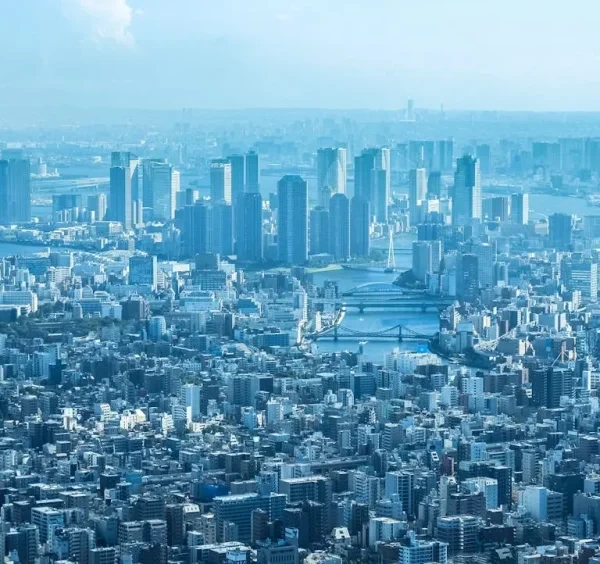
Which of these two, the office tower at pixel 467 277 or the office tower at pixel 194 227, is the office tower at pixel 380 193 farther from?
the office tower at pixel 467 277

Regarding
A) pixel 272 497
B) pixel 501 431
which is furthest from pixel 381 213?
pixel 272 497

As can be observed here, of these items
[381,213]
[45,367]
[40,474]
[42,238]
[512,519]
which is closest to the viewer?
[512,519]

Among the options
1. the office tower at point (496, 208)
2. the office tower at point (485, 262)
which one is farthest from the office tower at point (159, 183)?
the office tower at point (485, 262)

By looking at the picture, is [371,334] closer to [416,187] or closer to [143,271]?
[143,271]

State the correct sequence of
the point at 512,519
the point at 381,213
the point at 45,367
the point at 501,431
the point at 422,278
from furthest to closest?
the point at 381,213
the point at 422,278
the point at 45,367
the point at 501,431
the point at 512,519

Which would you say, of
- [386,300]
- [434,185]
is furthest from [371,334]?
[434,185]

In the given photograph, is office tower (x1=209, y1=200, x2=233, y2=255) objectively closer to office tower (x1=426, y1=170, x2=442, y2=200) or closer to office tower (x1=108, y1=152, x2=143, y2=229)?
office tower (x1=108, y1=152, x2=143, y2=229)

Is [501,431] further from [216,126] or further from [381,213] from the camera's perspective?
[381,213]

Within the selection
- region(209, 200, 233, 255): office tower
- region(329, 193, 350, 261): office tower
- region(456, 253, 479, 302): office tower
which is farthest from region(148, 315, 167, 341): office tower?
region(329, 193, 350, 261): office tower
